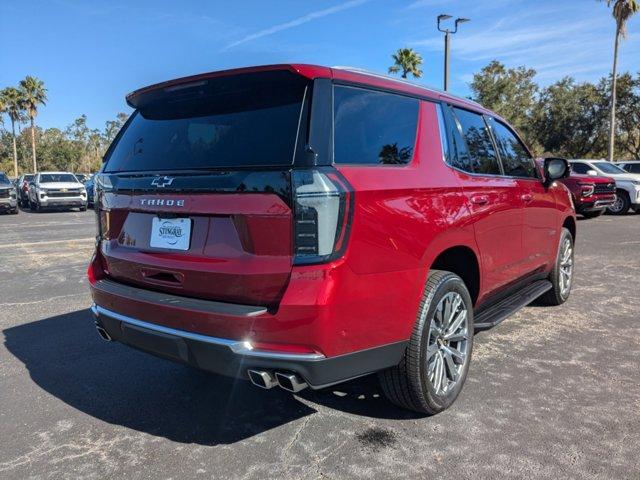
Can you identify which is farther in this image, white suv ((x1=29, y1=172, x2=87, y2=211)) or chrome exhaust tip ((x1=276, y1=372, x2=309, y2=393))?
white suv ((x1=29, y1=172, x2=87, y2=211))

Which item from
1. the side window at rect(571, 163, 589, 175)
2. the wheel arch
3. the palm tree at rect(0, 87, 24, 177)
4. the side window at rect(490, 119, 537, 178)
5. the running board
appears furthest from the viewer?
the palm tree at rect(0, 87, 24, 177)

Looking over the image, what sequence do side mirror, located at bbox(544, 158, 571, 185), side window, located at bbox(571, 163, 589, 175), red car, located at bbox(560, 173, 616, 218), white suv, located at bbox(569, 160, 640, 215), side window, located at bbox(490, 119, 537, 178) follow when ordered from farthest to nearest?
1. white suv, located at bbox(569, 160, 640, 215)
2. side window, located at bbox(571, 163, 589, 175)
3. red car, located at bbox(560, 173, 616, 218)
4. side mirror, located at bbox(544, 158, 571, 185)
5. side window, located at bbox(490, 119, 537, 178)

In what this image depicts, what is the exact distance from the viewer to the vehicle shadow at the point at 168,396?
10.4 ft

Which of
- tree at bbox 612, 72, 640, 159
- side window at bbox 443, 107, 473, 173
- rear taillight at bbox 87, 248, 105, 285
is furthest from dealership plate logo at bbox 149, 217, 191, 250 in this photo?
tree at bbox 612, 72, 640, 159

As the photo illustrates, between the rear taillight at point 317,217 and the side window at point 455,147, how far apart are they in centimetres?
124

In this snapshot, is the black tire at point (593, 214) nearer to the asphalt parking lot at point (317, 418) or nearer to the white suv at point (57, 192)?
the asphalt parking lot at point (317, 418)

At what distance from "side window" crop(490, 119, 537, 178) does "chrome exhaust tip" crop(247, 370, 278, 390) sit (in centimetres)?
273

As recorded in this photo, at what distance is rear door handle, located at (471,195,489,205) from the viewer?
3.49 meters

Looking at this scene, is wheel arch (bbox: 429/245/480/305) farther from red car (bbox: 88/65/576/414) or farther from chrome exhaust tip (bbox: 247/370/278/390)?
chrome exhaust tip (bbox: 247/370/278/390)

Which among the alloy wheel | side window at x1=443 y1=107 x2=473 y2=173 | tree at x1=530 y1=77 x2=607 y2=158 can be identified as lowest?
the alloy wheel

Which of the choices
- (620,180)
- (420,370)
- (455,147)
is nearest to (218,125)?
(455,147)

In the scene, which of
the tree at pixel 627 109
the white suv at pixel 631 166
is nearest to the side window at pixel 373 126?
the white suv at pixel 631 166

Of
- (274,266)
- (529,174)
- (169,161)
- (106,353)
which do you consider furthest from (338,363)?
(529,174)

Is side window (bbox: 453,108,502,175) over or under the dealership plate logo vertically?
over
